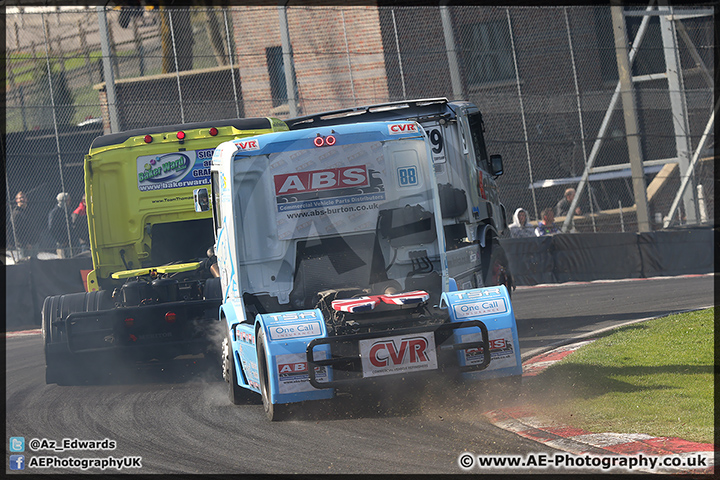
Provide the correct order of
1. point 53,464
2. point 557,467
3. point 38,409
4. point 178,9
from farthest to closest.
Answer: point 178,9
point 38,409
point 53,464
point 557,467

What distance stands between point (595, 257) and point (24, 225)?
1299cm

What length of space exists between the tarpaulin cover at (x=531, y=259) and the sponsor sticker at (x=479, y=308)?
494 inches

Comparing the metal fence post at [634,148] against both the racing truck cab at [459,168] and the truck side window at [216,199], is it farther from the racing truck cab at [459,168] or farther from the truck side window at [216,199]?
the truck side window at [216,199]

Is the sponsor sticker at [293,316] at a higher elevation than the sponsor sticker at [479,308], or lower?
higher

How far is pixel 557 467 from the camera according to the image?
5734 mm

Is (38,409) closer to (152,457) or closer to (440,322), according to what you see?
(152,457)

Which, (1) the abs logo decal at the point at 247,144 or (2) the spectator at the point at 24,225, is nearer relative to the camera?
(1) the abs logo decal at the point at 247,144

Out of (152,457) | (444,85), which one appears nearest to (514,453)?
(152,457)

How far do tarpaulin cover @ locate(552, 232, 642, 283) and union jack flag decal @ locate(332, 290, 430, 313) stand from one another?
1282cm

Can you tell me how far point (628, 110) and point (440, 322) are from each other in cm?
1448

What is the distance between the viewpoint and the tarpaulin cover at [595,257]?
20.1m

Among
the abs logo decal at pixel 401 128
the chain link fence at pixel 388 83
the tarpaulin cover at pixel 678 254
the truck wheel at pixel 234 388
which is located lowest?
the tarpaulin cover at pixel 678 254

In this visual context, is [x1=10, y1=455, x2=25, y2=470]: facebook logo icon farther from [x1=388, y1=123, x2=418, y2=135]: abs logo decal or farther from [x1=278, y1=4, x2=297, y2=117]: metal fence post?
[x1=278, y1=4, x2=297, y2=117]: metal fence post

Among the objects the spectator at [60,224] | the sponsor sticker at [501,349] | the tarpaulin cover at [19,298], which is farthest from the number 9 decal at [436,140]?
the tarpaulin cover at [19,298]
